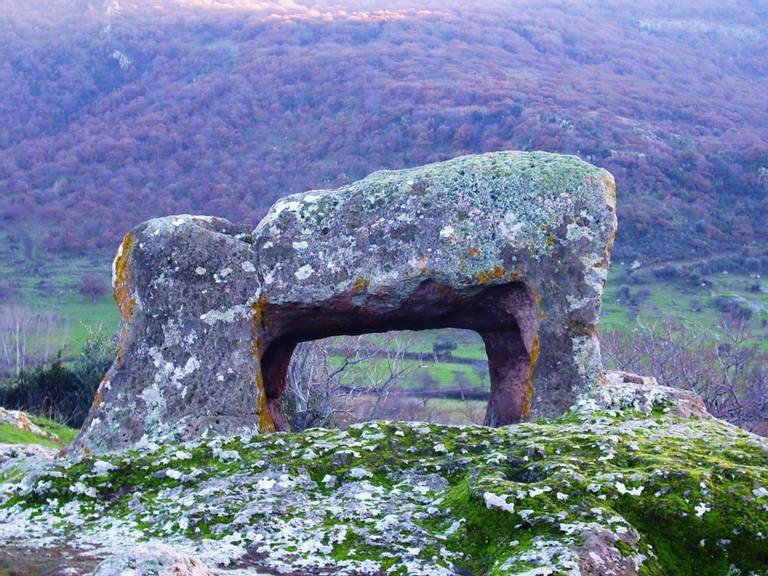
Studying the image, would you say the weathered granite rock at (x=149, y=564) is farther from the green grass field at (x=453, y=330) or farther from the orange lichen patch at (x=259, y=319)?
the green grass field at (x=453, y=330)

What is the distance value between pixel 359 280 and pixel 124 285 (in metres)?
2.82

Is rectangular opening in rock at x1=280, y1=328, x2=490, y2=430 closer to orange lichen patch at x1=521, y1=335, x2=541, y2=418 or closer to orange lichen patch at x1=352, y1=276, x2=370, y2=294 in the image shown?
orange lichen patch at x1=352, y1=276, x2=370, y2=294

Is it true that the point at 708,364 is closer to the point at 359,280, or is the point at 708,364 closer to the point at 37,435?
the point at 37,435

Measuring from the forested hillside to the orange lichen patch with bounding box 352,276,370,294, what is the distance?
47519 millimetres

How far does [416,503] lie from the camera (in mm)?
5363

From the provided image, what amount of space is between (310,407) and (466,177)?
58.1 ft

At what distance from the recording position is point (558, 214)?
10.6 m

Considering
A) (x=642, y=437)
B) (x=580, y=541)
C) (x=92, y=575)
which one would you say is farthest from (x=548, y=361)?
(x=92, y=575)

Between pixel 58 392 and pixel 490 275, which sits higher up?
pixel 490 275

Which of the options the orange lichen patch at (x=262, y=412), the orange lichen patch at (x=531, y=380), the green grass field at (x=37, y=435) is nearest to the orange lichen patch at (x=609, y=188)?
the orange lichen patch at (x=531, y=380)

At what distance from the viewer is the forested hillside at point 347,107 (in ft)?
203

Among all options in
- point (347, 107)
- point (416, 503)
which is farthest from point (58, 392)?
point (347, 107)

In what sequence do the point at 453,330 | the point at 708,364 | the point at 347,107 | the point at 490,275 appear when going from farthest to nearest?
the point at 347,107
the point at 453,330
the point at 708,364
the point at 490,275

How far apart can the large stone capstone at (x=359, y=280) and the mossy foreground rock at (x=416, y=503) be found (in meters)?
3.67
